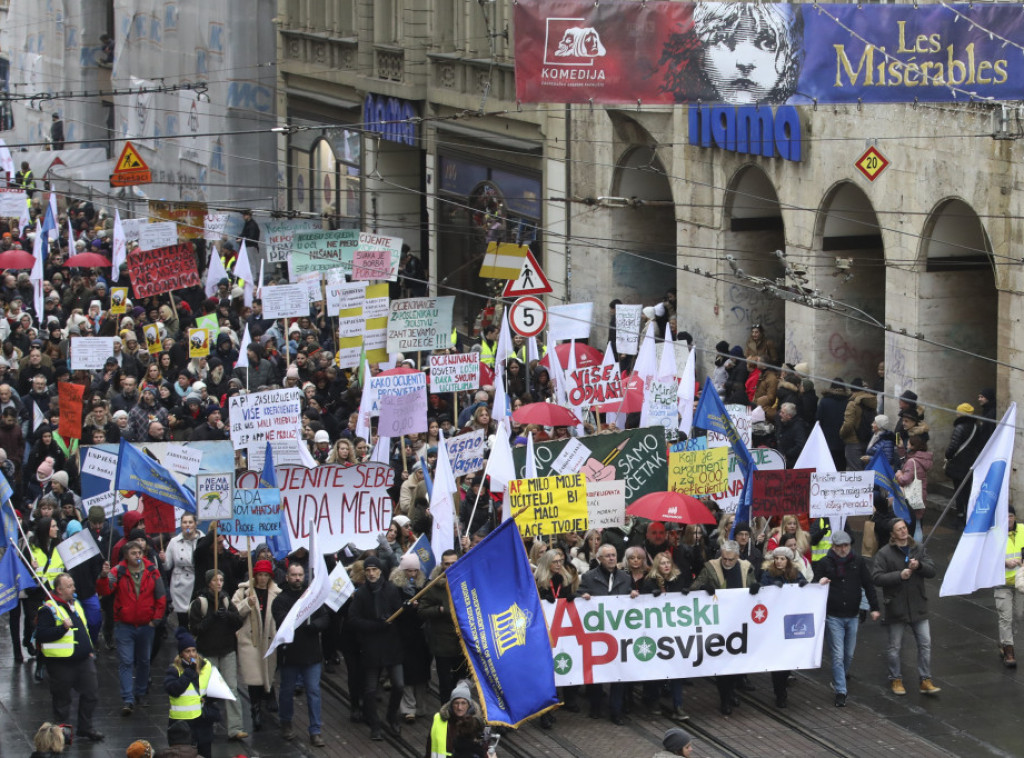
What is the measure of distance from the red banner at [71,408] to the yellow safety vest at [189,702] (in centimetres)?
722

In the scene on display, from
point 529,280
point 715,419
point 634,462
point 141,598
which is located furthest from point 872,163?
point 141,598

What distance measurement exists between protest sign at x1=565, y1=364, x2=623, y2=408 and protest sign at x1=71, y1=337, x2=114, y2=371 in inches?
239

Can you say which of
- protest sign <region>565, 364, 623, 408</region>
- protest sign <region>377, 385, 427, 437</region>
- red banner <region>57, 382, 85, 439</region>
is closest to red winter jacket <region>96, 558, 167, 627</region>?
protest sign <region>377, 385, 427, 437</region>

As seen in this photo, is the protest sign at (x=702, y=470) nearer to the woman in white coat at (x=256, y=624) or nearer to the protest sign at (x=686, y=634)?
the protest sign at (x=686, y=634)

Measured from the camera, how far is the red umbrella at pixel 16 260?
101 feet

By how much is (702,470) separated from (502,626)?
3.46m

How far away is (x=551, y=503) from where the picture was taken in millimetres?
14977

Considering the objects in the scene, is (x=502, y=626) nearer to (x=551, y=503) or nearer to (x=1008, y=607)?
(x=551, y=503)

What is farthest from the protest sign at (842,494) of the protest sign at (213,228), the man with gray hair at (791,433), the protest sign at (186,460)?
the protest sign at (213,228)

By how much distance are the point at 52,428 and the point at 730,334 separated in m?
10.7

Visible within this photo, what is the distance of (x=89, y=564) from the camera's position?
15.4m

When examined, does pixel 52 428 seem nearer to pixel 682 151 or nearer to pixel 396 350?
pixel 396 350

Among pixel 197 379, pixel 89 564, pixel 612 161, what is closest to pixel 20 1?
pixel 612 161

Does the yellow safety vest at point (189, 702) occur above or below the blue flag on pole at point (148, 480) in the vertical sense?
below
